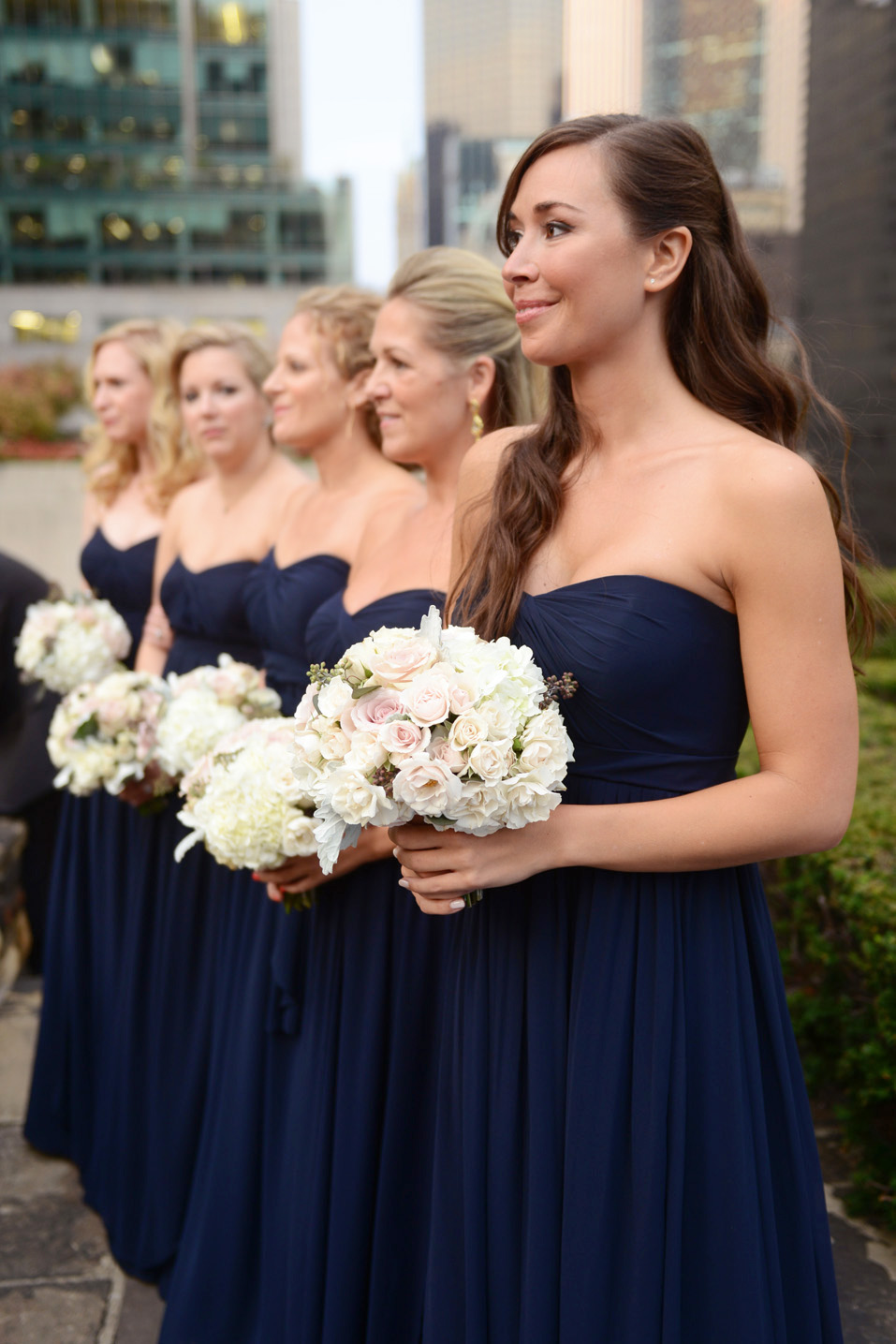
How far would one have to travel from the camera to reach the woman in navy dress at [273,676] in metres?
2.86

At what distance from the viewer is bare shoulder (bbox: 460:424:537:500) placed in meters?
2.29

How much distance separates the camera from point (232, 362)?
4000 mm

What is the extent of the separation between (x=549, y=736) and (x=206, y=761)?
1.35 m

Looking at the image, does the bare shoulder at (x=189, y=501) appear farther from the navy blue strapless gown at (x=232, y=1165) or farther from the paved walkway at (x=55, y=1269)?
the paved walkway at (x=55, y=1269)

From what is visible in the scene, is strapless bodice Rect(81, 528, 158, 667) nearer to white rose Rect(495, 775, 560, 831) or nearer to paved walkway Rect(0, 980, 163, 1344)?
paved walkway Rect(0, 980, 163, 1344)

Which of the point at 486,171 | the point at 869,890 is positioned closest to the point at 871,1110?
the point at 869,890

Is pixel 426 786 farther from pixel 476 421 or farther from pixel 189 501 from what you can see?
pixel 189 501

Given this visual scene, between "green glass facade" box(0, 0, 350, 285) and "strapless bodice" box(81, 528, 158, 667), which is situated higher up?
"green glass facade" box(0, 0, 350, 285)

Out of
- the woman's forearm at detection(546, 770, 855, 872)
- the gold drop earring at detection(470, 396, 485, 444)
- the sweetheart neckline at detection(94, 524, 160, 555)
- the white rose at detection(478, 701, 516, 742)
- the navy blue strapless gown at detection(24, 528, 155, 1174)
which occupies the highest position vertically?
the gold drop earring at detection(470, 396, 485, 444)

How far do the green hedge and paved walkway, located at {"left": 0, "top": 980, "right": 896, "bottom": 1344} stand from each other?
122mm

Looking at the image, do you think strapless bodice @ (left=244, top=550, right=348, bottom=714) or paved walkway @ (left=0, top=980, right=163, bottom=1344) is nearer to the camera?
paved walkway @ (left=0, top=980, right=163, bottom=1344)

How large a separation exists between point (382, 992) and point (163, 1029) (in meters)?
1.27

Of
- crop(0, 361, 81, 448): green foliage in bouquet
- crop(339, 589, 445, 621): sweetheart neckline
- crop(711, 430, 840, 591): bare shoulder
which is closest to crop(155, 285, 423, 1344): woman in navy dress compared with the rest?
crop(339, 589, 445, 621): sweetheart neckline

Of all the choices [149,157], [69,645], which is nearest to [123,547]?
[69,645]
